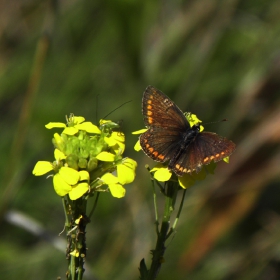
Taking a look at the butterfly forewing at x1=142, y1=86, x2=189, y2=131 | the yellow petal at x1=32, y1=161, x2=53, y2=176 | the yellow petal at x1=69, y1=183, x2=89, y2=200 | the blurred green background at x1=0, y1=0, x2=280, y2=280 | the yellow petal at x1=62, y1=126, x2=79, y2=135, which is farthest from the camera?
the blurred green background at x1=0, y1=0, x2=280, y2=280

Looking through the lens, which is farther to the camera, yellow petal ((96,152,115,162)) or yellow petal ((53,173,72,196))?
yellow petal ((96,152,115,162))

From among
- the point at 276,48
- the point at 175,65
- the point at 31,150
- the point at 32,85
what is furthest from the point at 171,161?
the point at 31,150

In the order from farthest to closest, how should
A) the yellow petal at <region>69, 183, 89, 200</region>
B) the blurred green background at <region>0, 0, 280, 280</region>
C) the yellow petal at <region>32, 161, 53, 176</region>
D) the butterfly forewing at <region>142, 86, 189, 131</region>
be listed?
the blurred green background at <region>0, 0, 280, 280</region> < the butterfly forewing at <region>142, 86, 189, 131</region> < the yellow petal at <region>32, 161, 53, 176</region> < the yellow petal at <region>69, 183, 89, 200</region>

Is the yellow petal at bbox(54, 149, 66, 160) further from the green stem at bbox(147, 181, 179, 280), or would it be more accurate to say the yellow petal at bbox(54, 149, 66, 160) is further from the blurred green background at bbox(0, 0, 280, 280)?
the blurred green background at bbox(0, 0, 280, 280)

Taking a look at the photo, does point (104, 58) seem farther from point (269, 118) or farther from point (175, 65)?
point (269, 118)

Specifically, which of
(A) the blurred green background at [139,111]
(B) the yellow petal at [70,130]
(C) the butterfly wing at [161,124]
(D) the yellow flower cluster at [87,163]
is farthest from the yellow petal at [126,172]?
(A) the blurred green background at [139,111]

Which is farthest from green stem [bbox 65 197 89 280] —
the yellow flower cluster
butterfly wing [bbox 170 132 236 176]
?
butterfly wing [bbox 170 132 236 176]

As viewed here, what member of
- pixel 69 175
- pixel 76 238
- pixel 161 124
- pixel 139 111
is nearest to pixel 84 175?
pixel 69 175

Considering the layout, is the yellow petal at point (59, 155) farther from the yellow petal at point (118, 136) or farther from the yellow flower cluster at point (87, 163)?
the yellow petal at point (118, 136)
